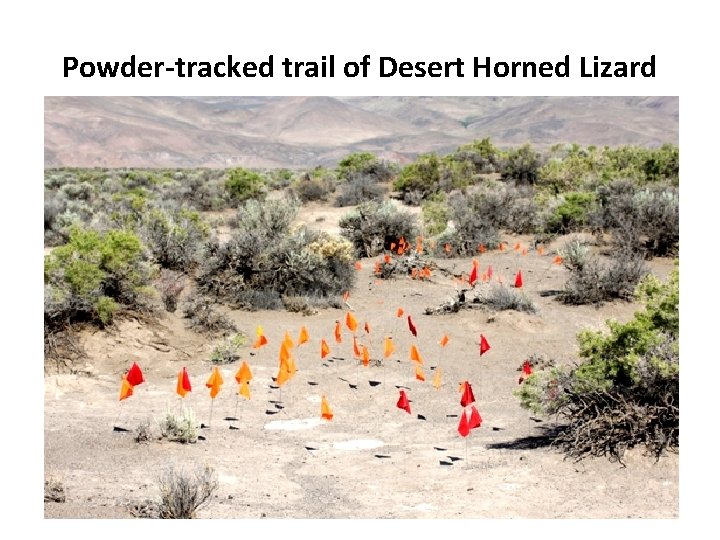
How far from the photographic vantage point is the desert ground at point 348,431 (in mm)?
6703

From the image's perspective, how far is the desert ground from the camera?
22.0 ft

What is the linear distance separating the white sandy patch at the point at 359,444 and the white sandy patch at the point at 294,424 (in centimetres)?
77

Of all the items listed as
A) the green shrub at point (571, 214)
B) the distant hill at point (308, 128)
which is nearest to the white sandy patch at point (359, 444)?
the green shrub at point (571, 214)

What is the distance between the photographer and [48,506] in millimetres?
6457

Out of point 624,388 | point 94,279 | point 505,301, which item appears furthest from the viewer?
point 505,301

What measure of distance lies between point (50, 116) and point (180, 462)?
120 m

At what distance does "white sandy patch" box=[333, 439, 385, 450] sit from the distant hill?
327 feet

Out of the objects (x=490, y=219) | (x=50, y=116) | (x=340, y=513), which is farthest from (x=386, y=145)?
(x=340, y=513)

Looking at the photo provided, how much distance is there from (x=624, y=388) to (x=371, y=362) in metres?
4.99

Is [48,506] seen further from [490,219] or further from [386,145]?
[386,145]

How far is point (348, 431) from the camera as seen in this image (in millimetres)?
9398

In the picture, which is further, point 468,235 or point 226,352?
point 468,235

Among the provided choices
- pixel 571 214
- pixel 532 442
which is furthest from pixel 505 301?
pixel 571 214

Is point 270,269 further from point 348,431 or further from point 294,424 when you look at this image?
point 348,431
